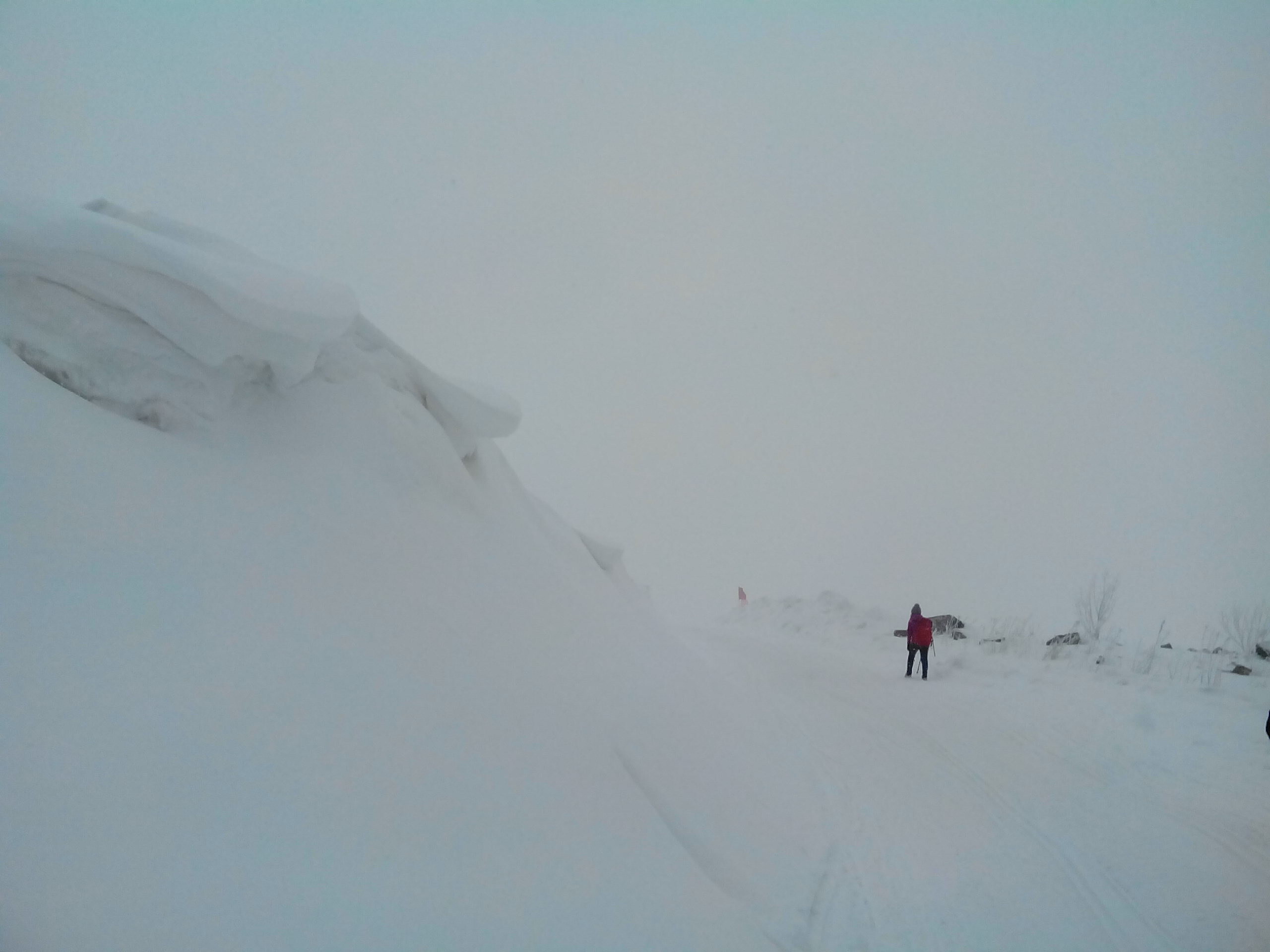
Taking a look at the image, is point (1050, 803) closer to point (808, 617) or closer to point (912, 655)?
point (912, 655)

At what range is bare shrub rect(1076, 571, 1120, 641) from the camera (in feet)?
51.4

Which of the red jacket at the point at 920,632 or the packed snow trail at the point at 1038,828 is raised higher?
the red jacket at the point at 920,632

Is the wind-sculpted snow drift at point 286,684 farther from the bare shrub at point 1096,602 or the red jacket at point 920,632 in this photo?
the bare shrub at point 1096,602

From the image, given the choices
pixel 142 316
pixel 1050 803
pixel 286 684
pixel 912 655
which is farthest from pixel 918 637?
pixel 142 316

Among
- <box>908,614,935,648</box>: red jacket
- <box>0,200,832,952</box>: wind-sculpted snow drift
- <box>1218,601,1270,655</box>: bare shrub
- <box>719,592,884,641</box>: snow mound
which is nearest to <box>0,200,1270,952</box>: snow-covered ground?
<box>0,200,832,952</box>: wind-sculpted snow drift

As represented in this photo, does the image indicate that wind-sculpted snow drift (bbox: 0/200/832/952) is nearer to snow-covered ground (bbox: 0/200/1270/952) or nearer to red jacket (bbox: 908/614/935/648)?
snow-covered ground (bbox: 0/200/1270/952)

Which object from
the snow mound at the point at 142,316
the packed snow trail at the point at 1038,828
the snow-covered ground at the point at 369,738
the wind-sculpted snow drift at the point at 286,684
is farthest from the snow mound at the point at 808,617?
the snow mound at the point at 142,316

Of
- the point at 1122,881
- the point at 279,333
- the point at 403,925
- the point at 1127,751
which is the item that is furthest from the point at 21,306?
the point at 1127,751

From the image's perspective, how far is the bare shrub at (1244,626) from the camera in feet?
39.4

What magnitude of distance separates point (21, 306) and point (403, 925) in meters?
4.69

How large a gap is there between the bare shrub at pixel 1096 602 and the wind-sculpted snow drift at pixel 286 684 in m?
13.0

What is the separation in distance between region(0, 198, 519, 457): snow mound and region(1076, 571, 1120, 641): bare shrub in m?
16.9

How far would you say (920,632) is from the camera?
39.8 ft

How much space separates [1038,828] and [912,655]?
268 inches
